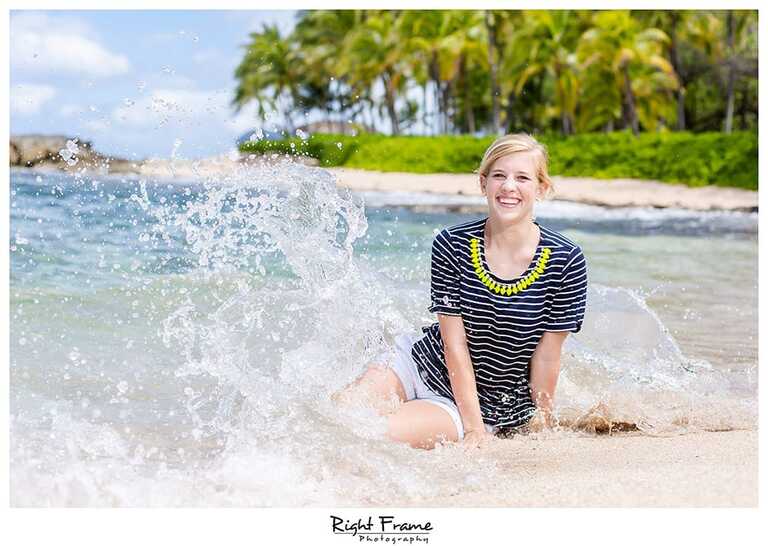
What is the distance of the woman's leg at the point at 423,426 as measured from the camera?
3.42 m

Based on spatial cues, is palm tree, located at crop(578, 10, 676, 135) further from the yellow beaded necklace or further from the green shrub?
the yellow beaded necklace

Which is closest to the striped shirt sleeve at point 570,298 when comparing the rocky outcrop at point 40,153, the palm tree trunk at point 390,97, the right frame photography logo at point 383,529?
the right frame photography logo at point 383,529

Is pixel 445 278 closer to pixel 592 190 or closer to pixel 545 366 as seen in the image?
pixel 545 366

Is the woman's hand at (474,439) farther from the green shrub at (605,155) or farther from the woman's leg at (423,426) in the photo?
the green shrub at (605,155)

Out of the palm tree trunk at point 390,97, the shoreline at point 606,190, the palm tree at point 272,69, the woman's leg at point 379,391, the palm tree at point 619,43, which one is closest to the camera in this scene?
the woman's leg at point 379,391

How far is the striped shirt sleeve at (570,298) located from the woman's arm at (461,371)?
32cm

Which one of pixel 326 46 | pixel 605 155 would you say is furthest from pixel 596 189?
pixel 326 46

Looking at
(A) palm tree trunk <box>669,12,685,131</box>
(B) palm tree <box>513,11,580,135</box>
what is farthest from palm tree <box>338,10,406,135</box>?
(A) palm tree trunk <box>669,12,685,131</box>

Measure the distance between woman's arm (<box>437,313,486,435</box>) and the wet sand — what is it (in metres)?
0.13

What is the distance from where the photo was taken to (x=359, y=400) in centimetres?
355

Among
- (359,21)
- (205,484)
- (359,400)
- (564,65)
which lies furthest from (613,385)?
(359,21)

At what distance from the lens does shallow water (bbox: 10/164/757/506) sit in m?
3.39

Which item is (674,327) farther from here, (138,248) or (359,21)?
(359,21)

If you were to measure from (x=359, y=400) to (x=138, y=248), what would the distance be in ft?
20.9
